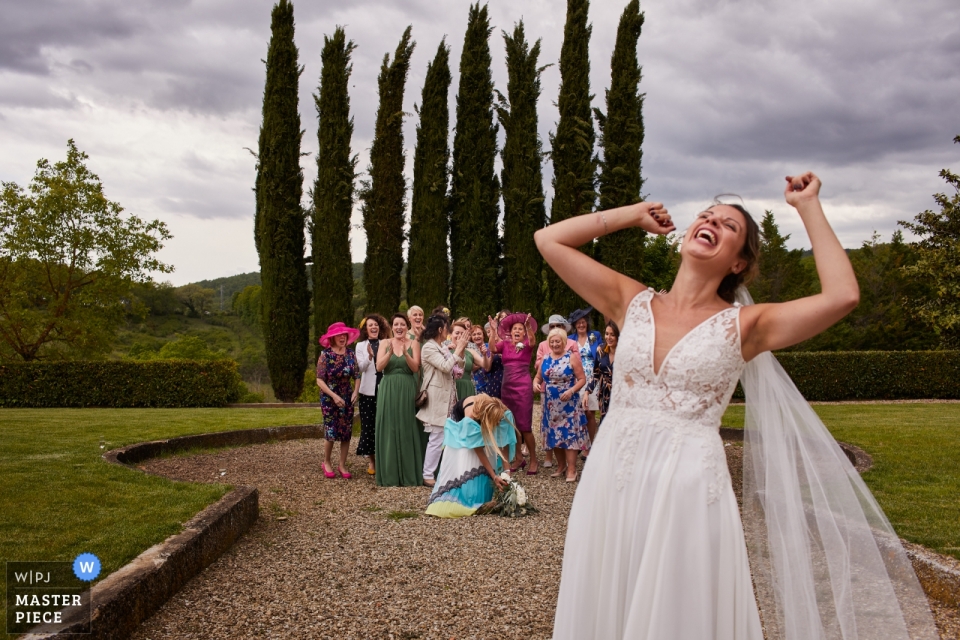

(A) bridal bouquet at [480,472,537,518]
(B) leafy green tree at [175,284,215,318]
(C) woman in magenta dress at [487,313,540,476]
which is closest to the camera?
(A) bridal bouquet at [480,472,537,518]

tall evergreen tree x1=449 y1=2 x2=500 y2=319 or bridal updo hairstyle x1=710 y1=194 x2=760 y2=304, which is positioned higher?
tall evergreen tree x1=449 y1=2 x2=500 y2=319

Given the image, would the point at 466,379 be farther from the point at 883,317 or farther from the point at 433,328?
the point at 883,317

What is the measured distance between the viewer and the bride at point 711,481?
81.7 inches

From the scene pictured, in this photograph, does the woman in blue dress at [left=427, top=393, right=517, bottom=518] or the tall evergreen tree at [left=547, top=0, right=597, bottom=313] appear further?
the tall evergreen tree at [left=547, top=0, right=597, bottom=313]

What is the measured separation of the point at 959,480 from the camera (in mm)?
7406

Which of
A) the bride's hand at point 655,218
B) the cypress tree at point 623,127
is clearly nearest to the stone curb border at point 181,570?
the bride's hand at point 655,218

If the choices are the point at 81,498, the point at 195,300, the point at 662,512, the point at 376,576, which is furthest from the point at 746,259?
the point at 195,300

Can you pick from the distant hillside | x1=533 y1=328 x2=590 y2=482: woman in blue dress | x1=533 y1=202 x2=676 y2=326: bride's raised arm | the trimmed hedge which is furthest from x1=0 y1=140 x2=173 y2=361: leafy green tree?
the distant hillside

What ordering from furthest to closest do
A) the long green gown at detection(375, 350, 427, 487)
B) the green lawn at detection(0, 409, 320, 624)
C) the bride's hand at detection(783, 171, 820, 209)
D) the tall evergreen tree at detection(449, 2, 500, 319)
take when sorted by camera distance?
the tall evergreen tree at detection(449, 2, 500, 319) < the long green gown at detection(375, 350, 427, 487) < the green lawn at detection(0, 409, 320, 624) < the bride's hand at detection(783, 171, 820, 209)

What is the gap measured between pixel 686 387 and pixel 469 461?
5208 mm

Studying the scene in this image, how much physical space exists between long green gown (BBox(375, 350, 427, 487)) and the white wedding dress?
Result: 646cm

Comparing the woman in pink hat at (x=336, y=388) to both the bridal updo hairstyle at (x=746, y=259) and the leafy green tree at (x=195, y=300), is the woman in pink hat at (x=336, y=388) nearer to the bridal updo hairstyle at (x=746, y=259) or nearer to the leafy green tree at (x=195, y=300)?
the bridal updo hairstyle at (x=746, y=259)

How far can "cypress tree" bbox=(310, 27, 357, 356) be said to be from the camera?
2138 centimetres

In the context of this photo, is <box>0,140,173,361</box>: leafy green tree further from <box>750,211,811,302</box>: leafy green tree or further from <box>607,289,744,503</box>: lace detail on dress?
<box>750,211,811,302</box>: leafy green tree
